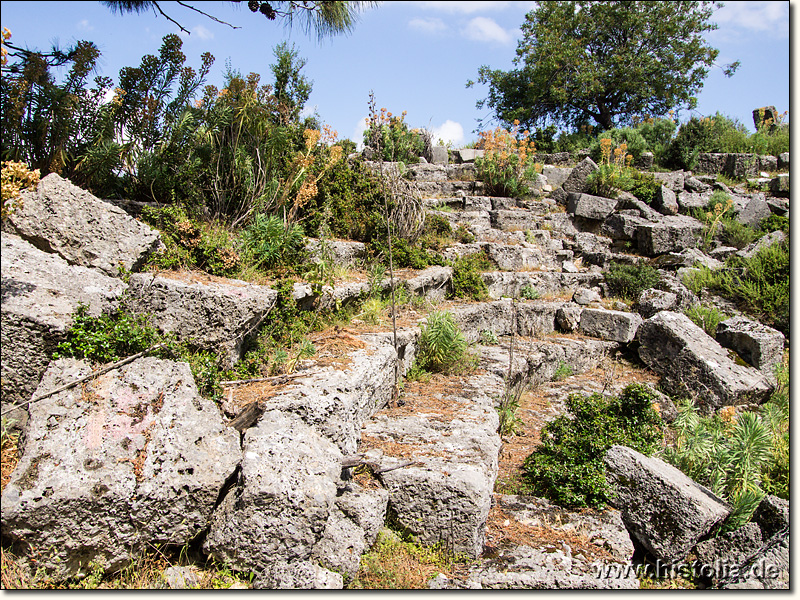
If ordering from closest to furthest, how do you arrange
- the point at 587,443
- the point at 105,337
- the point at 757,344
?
1. the point at 105,337
2. the point at 587,443
3. the point at 757,344

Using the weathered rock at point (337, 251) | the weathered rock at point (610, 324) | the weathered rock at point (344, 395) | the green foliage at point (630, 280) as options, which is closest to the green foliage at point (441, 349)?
the weathered rock at point (344, 395)

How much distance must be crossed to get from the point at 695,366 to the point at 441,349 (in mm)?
3705

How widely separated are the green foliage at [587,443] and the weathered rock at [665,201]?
9204mm

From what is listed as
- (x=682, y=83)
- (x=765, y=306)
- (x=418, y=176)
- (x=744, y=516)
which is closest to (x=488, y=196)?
(x=418, y=176)

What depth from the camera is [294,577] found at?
2.74 metres

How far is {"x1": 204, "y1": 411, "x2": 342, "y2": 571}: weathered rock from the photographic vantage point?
2820 millimetres

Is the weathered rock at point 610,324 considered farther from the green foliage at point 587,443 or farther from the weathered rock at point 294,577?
the weathered rock at point 294,577

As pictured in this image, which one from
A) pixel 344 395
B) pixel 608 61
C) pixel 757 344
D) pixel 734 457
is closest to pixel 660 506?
pixel 734 457

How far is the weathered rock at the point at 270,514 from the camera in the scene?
2.82m

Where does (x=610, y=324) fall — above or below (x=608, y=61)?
below

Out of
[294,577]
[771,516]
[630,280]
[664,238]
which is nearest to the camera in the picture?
[294,577]

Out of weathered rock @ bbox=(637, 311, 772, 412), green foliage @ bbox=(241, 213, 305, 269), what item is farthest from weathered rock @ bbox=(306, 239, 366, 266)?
weathered rock @ bbox=(637, 311, 772, 412)

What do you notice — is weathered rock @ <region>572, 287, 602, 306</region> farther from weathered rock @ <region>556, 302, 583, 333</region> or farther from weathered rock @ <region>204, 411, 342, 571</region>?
weathered rock @ <region>204, 411, 342, 571</region>

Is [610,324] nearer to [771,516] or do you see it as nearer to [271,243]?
[771,516]
